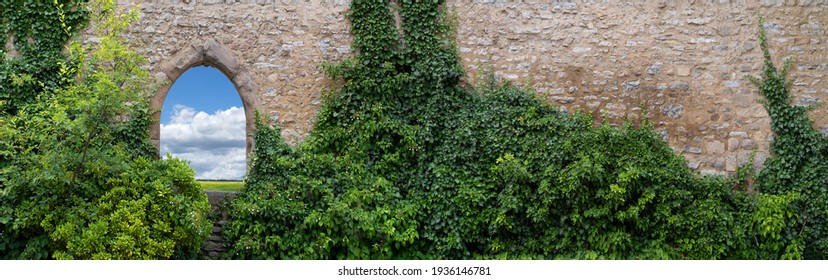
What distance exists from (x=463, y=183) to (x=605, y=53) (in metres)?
Result: 2.61

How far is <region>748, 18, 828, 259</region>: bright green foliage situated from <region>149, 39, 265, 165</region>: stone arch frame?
6296 mm

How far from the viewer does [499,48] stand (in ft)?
26.8

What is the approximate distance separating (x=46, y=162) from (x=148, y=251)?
133 cm

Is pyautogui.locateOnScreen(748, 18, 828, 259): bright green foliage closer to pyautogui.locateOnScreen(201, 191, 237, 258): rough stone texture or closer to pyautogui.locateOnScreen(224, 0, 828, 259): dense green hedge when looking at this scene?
pyautogui.locateOnScreen(224, 0, 828, 259): dense green hedge

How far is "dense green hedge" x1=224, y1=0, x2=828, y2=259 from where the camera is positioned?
699 centimetres

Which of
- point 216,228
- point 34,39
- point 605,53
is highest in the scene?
point 34,39

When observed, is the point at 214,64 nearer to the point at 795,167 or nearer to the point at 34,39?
the point at 34,39

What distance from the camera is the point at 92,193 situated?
20.8 feet

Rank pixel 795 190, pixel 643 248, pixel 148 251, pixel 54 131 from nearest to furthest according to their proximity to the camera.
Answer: pixel 148 251 < pixel 54 131 < pixel 643 248 < pixel 795 190

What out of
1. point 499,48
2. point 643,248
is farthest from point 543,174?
point 499,48

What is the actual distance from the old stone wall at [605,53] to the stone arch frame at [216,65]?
4 cm

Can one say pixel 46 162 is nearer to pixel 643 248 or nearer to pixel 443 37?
pixel 443 37

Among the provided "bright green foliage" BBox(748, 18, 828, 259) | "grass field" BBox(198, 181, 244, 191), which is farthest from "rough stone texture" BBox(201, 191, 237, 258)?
"bright green foliage" BBox(748, 18, 828, 259)

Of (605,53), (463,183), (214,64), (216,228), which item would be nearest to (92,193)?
(216,228)
